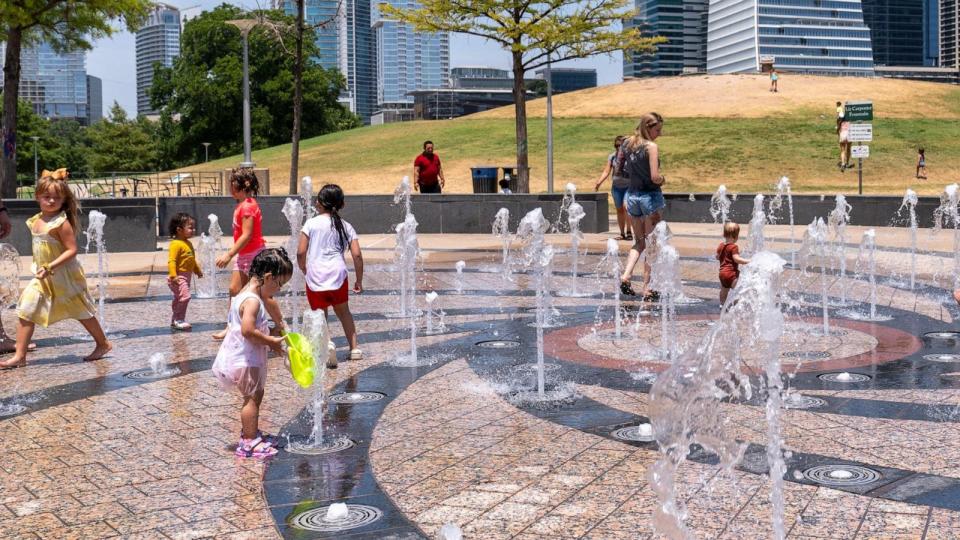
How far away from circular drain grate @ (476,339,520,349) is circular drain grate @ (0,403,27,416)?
3565 mm

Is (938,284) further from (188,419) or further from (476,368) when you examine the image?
(188,419)

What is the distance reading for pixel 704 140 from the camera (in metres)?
48.3

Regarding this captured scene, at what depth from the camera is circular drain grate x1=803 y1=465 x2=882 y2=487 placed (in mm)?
4680

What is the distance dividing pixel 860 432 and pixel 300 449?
3003mm

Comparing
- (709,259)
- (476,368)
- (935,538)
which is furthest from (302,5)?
(935,538)

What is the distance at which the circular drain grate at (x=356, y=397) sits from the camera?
21.5 ft

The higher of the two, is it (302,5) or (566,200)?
(302,5)

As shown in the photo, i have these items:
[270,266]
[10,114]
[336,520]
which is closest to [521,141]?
[10,114]

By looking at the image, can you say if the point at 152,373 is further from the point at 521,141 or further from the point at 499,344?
the point at 521,141

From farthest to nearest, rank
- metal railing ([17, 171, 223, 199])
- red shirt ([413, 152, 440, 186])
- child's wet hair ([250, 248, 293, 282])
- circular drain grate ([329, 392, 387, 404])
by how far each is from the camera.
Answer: metal railing ([17, 171, 223, 199]), red shirt ([413, 152, 440, 186]), circular drain grate ([329, 392, 387, 404]), child's wet hair ([250, 248, 293, 282])

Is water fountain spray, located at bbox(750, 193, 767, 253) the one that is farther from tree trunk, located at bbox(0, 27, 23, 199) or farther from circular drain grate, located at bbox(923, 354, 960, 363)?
tree trunk, located at bbox(0, 27, 23, 199)

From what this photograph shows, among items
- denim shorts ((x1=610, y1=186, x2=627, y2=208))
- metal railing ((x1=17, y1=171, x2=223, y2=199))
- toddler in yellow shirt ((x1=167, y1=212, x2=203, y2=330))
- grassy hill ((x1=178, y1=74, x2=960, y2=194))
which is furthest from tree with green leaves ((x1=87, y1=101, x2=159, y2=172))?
toddler in yellow shirt ((x1=167, y1=212, x2=203, y2=330))

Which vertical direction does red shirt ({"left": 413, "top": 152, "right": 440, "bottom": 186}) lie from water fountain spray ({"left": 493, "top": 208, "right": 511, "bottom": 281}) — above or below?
above

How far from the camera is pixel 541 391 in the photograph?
22.0 ft
